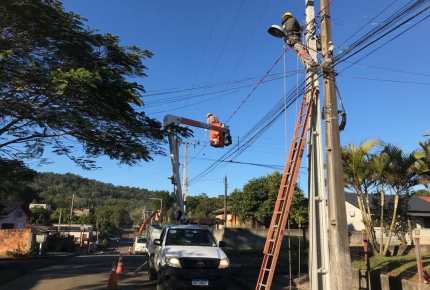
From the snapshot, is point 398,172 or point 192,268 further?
point 398,172

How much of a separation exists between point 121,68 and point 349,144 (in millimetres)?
9377

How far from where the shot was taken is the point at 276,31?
916 cm

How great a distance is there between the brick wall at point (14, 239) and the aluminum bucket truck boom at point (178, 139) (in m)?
16.0

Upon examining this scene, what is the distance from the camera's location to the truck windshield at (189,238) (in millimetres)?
10519

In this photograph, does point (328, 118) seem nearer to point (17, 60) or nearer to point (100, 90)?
point (100, 90)

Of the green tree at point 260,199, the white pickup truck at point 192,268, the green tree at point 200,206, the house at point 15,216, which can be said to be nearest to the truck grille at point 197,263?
the white pickup truck at point 192,268

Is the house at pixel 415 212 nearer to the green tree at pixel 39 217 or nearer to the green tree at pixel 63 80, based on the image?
the green tree at pixel 63 80

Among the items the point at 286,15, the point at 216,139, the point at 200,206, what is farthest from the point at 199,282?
the point at 200,206

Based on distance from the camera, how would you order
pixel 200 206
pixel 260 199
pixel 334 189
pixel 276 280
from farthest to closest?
pixel 200 206 < pixel 260 199 < pixel 276 280 < pixel 334 189

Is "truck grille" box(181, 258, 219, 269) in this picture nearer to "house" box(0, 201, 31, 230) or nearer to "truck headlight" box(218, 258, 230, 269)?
"truck headlight" box(218, 258, 230, 269)

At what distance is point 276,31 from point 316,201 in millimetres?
4464

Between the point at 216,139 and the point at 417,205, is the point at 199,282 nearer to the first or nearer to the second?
the point at 216,139

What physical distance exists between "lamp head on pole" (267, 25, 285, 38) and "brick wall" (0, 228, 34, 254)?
25.5m

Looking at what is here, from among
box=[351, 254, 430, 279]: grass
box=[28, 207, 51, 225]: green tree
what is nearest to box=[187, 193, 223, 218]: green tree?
box=[28, 207, 51, 225]: green tree
